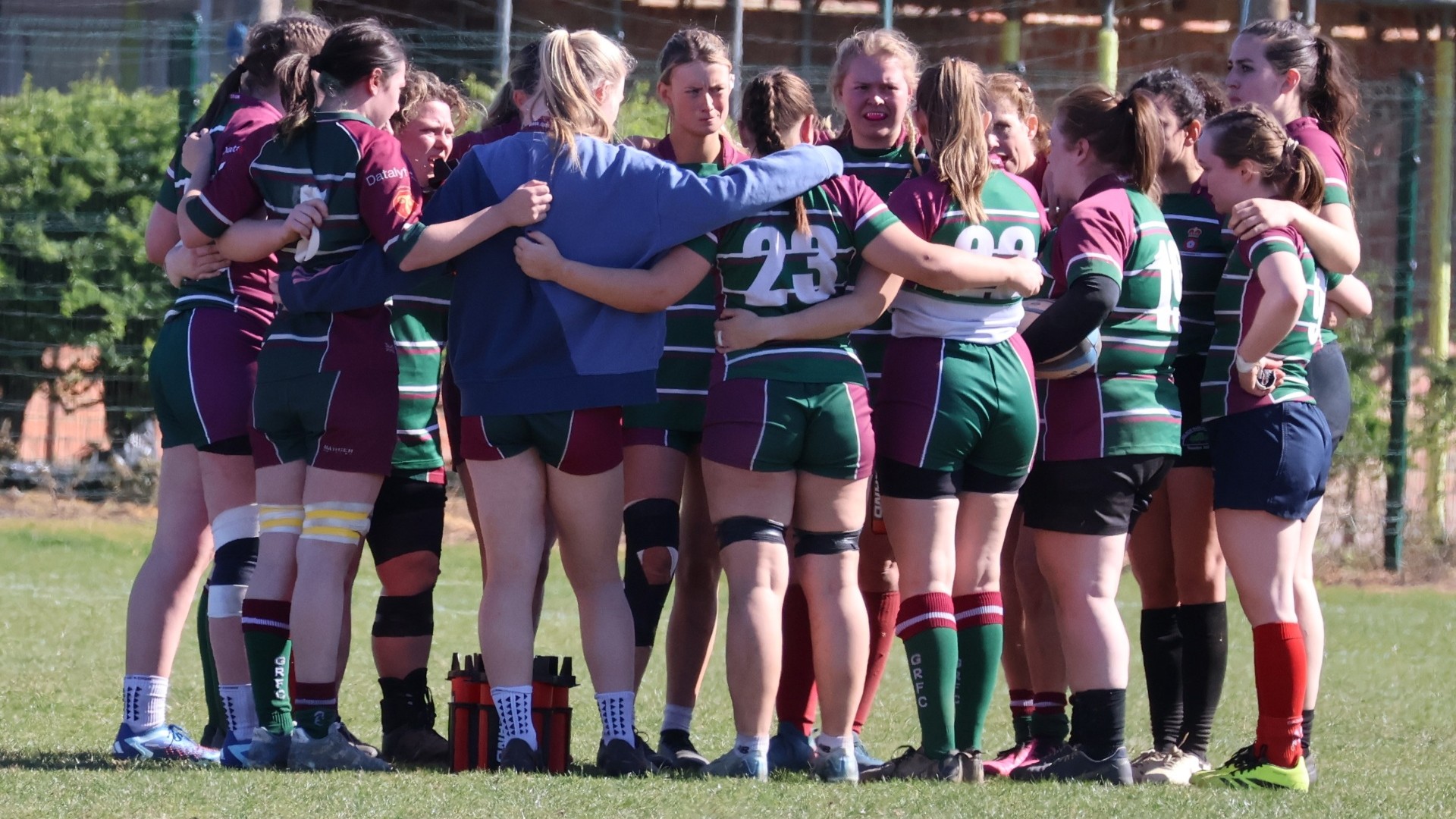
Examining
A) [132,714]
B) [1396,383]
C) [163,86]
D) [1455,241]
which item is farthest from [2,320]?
[1455,241]

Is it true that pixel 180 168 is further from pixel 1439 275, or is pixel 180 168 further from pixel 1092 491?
pixel 1439 275

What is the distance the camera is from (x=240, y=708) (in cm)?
470

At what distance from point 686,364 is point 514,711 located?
1091 millimetres

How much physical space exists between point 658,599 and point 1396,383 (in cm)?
755

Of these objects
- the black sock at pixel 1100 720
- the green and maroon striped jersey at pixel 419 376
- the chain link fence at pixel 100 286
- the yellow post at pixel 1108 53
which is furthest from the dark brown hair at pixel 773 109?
the yellow post at pixel 1108 53

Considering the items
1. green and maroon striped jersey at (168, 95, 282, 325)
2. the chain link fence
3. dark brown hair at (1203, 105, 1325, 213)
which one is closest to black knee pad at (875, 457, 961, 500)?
dark brown hair at (1203, 105, 1325, 213)

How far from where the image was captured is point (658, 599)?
16.6 ft

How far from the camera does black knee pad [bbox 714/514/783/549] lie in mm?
4359

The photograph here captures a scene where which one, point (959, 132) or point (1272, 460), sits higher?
point (959, 132)

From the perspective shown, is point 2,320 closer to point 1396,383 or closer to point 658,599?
point 658,599

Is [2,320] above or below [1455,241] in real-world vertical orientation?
below

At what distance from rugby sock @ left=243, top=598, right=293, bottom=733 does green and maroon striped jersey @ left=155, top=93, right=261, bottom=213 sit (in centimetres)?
115

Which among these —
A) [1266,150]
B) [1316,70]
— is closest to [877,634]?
[1266,150]

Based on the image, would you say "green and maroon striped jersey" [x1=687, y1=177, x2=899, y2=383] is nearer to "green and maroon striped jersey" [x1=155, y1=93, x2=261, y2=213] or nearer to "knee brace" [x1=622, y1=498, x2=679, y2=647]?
"knee brace" [x1=622, y1=498, x2=679, y2=647]
